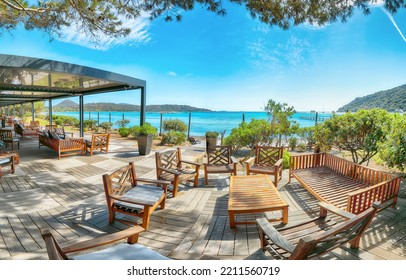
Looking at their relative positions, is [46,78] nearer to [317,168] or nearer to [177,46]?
[177,46]

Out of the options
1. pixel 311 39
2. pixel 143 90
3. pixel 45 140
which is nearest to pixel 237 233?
pixel 311 39

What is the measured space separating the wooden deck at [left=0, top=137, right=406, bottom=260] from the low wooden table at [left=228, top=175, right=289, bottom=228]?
23cm

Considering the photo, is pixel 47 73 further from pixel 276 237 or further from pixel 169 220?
pixel 276 237

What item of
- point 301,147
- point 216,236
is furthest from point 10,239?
point 301,147

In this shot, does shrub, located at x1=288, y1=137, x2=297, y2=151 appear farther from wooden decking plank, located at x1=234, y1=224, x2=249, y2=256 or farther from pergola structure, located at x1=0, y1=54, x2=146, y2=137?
wooden decking plank, located at x1=234, y1=224, x2=249, y2=256

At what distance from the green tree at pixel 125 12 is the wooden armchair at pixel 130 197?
2.93 m

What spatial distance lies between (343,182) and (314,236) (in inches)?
104

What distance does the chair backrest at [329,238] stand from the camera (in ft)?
3.97

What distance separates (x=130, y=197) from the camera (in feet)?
7.87

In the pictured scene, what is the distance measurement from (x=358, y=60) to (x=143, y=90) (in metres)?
6.48

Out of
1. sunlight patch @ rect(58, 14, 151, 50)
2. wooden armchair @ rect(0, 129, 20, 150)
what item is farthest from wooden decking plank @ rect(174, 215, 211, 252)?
wooden armchair @ rect(0, 129, 20, 150)

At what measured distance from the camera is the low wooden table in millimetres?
2232

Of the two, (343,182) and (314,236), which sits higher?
(314,236)

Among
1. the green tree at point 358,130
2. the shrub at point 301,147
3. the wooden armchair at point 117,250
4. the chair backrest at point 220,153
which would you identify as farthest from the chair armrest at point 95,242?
the shrub at point 301,147
